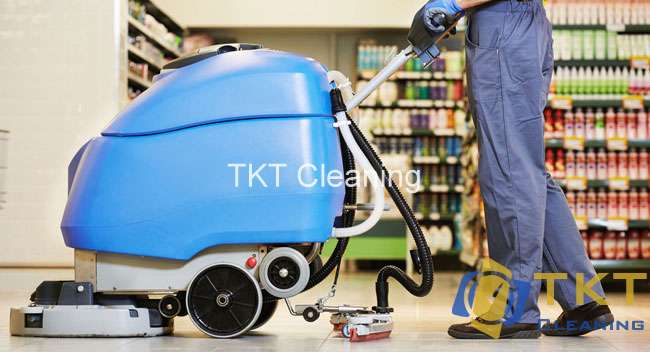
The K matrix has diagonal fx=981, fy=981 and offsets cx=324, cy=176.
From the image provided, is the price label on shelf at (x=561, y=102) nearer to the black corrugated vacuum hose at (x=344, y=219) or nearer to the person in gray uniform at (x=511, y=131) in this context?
the person in gray uniform at (x=511, y=131)

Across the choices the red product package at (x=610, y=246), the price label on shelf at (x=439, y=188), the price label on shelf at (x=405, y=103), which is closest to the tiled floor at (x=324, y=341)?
the red product package at (x=610, y=246)

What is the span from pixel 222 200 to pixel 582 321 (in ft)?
3.91

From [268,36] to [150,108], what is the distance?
7542 millimetres

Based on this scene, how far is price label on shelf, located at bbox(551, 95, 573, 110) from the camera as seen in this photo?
621 cm

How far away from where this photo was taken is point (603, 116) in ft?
21.0

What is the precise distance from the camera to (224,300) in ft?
9.50

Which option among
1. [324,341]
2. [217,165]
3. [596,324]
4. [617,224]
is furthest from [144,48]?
[596,324]

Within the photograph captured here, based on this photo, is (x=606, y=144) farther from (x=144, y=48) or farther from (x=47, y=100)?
(x=47, y=100)

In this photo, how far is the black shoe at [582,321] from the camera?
3053mm

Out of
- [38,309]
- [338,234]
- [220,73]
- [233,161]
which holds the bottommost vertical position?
[38,309]

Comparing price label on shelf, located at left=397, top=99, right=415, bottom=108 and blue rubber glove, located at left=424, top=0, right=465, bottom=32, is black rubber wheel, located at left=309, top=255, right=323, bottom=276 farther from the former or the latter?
price label on shelf, located at left=397, top=99, right=415, bottom=108

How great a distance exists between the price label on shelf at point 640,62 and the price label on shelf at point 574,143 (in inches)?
25.6

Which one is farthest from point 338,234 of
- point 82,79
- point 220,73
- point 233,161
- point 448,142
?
point 448,142

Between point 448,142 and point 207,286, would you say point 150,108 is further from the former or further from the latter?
point 448,142
